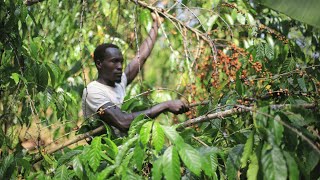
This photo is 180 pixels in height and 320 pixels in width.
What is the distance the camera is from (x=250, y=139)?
72.4 inches

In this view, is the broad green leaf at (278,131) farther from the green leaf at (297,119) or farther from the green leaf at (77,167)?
the green leaf at (77,167)

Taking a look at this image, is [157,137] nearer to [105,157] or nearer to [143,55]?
[105,157]

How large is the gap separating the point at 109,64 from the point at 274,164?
6.20 ft

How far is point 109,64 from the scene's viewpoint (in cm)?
341

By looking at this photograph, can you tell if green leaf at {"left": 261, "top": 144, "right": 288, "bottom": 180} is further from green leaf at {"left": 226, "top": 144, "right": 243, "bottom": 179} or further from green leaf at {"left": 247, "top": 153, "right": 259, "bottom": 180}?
green leaf at {"left": 226, "top": 144, "right": 243, "bottom": 179}

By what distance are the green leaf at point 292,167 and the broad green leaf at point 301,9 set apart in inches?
21.6

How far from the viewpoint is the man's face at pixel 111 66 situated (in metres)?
3.40

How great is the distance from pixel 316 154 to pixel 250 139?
218 mm

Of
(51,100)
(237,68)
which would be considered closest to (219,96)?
(237,68)

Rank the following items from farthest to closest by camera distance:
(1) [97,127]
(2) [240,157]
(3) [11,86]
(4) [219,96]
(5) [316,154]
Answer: (3) [11,86], (1) [97,127], (4) [219,96], (2) [240,157], (5) [316,154]

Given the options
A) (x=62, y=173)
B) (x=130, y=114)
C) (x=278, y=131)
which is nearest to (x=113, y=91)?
(x=130, y=114)

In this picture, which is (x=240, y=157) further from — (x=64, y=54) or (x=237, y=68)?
(x=64, y=54)

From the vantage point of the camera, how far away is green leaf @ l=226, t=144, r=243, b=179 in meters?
1.90

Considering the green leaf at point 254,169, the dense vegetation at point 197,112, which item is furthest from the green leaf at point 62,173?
the green leaf at point 254,169
